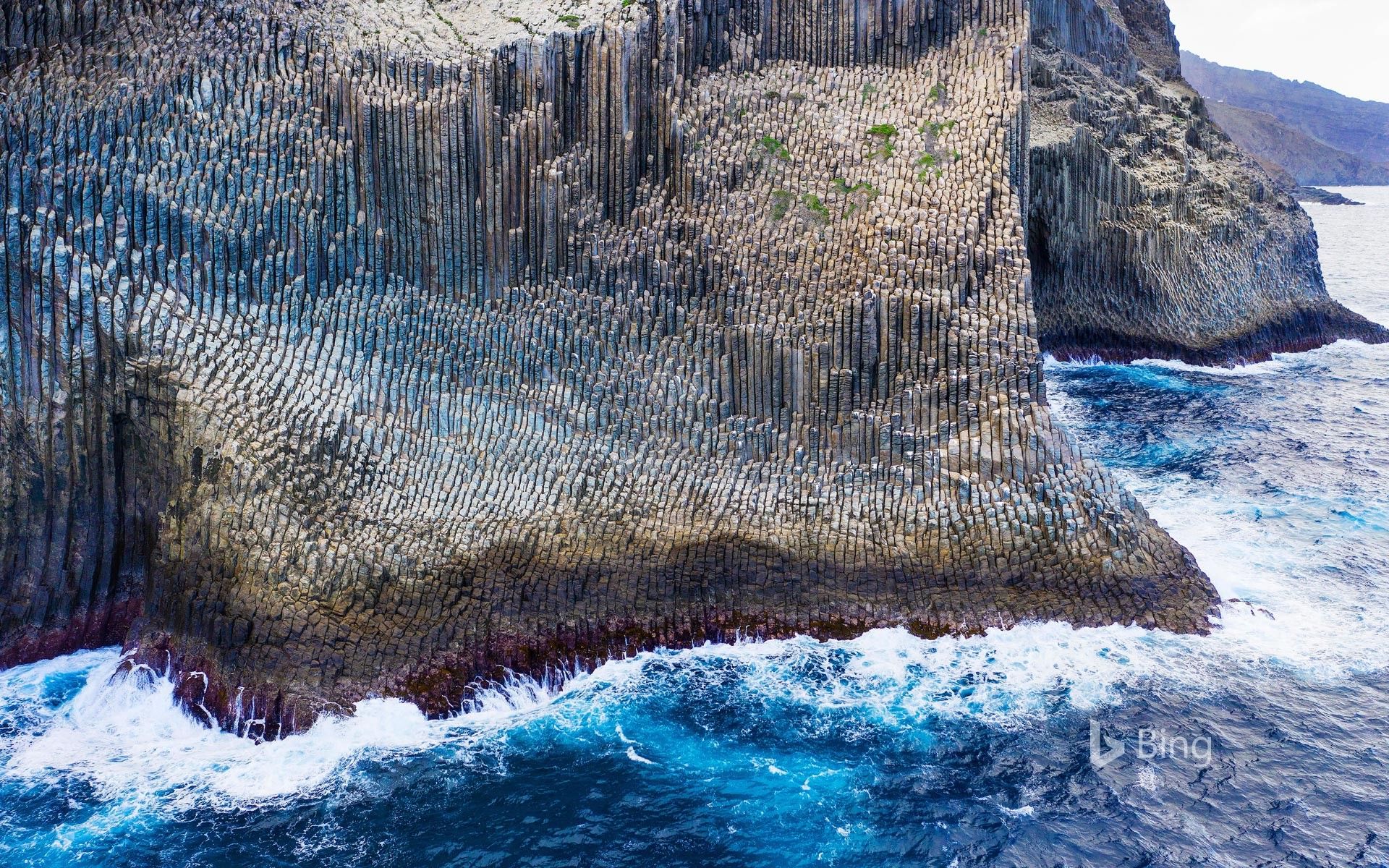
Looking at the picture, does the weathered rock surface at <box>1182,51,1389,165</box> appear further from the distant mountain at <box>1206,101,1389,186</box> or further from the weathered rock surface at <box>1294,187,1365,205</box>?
the weathered rock surface at <box>1294,187,1365,205</box>

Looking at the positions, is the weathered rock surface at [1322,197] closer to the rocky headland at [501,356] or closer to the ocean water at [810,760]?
the rocky headland at [501,356]

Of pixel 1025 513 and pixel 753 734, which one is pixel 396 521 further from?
pixel 1025 513

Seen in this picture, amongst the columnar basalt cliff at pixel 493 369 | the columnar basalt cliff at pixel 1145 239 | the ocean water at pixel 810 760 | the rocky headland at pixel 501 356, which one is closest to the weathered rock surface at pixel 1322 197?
the columnar basalt cliff at pixel 1145 239

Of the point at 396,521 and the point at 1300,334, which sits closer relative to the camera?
the point at 396,521

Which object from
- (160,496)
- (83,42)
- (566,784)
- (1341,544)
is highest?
(83,42)

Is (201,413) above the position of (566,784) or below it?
above

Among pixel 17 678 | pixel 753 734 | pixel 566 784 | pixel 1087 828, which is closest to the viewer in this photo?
pixel 1087 828

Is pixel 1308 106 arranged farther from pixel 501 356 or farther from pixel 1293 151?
pixel 501 356

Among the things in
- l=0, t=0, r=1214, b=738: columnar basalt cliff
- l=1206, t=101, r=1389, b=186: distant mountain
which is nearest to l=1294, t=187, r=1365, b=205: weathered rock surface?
l=1206, t=101, r=1389, b=186: distant mountain

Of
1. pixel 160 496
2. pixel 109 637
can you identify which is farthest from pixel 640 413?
pixel 109 637
